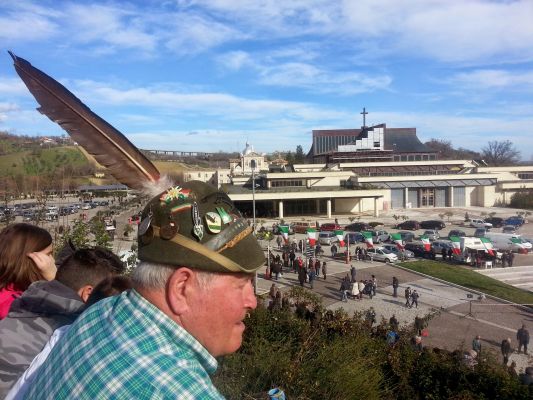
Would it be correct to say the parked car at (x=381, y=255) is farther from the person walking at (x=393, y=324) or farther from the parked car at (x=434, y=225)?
the person walking at (x=393, y=324)

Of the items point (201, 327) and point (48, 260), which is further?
point (48, 260)

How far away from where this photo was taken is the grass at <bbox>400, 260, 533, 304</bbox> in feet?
78.6

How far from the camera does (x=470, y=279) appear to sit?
88.2ft

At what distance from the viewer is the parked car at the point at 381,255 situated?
1266 inches

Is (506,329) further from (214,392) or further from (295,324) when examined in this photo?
(214,392)

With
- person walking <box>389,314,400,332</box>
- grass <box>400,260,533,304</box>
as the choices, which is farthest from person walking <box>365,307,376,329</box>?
grass <box>400,260,533,304</box>

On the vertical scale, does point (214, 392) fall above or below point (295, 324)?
above

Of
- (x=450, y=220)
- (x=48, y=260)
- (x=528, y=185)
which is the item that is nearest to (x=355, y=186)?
(x=450, y=220)

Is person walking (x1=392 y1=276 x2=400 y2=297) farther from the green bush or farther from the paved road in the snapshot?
the green bush

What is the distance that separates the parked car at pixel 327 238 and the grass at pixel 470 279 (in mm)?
8890

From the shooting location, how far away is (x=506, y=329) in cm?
1905

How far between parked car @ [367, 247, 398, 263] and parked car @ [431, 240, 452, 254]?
3900 millimetres

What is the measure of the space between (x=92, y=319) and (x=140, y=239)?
28cm

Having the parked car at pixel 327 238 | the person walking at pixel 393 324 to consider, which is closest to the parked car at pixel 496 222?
the parked car at pixel 327 238
